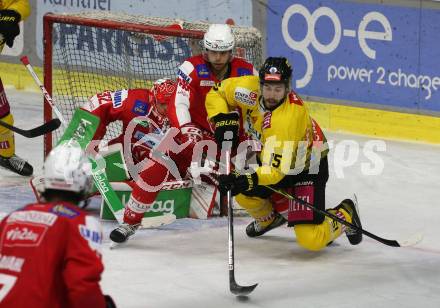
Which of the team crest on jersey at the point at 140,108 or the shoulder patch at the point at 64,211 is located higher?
the team crest on jersey at the point at 140,108

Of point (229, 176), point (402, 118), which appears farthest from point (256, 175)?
point (402, 118)

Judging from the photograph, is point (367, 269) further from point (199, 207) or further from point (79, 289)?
point (79, 289)

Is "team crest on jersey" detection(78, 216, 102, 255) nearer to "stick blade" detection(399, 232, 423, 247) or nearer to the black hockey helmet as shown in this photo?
the black hockey helmet

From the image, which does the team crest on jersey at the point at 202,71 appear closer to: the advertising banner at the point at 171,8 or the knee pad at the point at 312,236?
the knee pad at the point at 312,236

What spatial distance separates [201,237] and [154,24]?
1.74m

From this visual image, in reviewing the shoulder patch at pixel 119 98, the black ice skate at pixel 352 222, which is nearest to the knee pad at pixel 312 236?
the black ice skate at pixel 352 222

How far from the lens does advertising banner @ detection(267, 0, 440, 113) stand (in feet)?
28.9

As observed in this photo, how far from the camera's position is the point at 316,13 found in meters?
9.34

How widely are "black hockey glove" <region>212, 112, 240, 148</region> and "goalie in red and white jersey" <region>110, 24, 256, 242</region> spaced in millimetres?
279

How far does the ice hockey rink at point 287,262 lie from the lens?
5.21 meters

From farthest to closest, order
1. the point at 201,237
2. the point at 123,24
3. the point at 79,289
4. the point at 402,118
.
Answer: the point at 402,118, the point at 123,24, the point at 201,237, the point at 79,289

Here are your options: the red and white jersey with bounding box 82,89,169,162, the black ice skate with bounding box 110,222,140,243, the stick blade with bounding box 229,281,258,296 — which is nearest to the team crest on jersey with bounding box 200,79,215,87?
the red and white jersey with bounding box 82,89,169,162

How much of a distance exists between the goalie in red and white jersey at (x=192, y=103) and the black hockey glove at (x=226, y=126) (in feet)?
0.91

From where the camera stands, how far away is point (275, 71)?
556 centimetres
